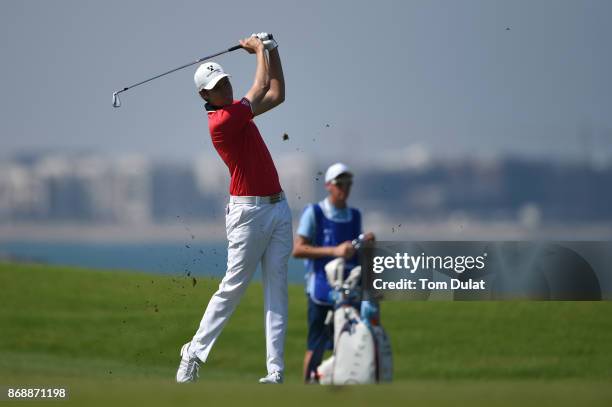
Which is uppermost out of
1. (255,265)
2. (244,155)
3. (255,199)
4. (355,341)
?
(244,155)

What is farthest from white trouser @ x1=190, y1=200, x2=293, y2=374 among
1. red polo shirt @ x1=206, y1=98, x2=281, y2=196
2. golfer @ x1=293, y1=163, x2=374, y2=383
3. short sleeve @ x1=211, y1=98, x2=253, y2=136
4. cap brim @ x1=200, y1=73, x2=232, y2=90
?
cap brim @ x1=200, y1=73, x2=232, y2=90

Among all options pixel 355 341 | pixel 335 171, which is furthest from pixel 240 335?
pixel 355 341

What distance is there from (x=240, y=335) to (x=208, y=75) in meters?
9.01

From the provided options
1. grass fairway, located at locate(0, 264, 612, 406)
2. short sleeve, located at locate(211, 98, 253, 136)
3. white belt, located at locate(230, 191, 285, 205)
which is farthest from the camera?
grass fairway, located at locate(0, 264, 612, 406)

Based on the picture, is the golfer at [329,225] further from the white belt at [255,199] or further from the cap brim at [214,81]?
the cap brim at [214,81]

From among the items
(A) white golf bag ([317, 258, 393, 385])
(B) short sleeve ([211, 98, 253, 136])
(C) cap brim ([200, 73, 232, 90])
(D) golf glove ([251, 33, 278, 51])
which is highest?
(D) golf glove ([251, 33, 278, 51])

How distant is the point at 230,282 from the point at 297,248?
593 mm

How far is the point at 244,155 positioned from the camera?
8648mm

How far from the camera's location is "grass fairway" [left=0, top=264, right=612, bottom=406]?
1411cm

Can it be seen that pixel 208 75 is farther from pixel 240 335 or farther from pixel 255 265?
pixel 240 335

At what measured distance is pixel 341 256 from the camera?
813 centimetres

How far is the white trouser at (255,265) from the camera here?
28.4 feet

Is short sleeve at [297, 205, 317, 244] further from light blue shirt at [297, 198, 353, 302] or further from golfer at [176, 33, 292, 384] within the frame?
golfer at [176, 33, 292, 384]

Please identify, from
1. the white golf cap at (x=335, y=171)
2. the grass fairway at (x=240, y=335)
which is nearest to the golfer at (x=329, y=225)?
the white golf cap at (x=335, y=171)
